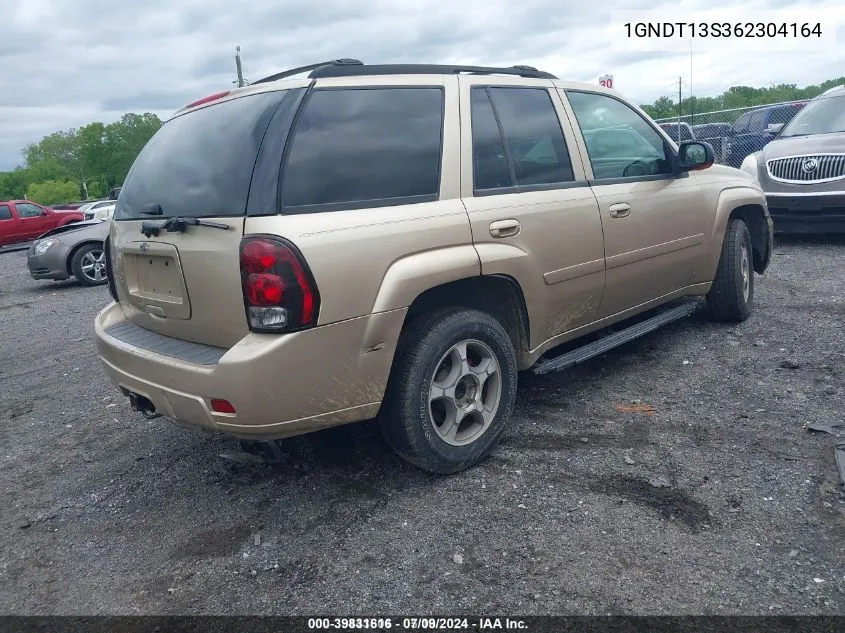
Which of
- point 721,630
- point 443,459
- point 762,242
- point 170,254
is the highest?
point 170,254

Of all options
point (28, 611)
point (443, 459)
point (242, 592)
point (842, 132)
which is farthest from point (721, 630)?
point (842, 132)

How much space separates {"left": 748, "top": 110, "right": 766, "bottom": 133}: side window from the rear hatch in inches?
520

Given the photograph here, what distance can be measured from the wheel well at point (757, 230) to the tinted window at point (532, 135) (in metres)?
2.29

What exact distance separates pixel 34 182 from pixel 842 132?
114 meters

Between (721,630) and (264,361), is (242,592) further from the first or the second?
(721,630)

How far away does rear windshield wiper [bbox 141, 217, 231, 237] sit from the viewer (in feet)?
9.14

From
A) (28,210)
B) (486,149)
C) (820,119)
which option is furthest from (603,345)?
(28,210)

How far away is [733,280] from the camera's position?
5184 millimetres

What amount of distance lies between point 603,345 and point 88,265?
973cm

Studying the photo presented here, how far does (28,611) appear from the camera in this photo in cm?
259

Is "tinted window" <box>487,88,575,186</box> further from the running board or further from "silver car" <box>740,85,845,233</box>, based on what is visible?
"silver car" <box>740,85,845,233</box>

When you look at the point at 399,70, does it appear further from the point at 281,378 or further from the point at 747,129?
the point at 747,129

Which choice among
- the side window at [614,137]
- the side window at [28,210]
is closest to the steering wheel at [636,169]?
the side window at [614,137]

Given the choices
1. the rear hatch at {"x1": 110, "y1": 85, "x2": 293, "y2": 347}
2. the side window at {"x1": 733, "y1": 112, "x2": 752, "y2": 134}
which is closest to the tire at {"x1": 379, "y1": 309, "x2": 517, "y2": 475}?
the rear hatch at {"x1": 110, "y1": 85, "x2": 293, "y2": 347}
